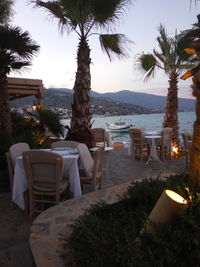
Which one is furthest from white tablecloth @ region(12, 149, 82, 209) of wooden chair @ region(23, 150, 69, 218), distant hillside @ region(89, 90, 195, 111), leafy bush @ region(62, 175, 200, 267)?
distant hillside @ region(89, 90, 195, 111)

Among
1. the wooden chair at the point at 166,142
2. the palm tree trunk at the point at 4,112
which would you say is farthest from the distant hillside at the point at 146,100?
the palm tree trunk at the point at 4,112

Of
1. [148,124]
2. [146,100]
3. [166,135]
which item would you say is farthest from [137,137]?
[146,100]

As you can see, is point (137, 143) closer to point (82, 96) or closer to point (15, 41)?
point (82, 96)

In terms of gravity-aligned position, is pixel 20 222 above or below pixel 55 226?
below

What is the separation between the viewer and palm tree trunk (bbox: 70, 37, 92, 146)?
6.30 metres

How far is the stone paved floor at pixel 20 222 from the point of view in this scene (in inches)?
92.7

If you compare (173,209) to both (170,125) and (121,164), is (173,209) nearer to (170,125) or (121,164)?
(121,164)

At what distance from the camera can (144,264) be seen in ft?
4.87

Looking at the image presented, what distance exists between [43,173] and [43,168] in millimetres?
70

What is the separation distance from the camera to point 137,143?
736cm

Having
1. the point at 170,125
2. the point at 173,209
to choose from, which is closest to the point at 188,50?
the point at 173,209

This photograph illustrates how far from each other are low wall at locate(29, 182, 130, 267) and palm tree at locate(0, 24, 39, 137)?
3611mm

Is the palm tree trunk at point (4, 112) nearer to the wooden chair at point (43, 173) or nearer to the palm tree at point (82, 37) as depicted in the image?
the palm tree at point (82, 37)

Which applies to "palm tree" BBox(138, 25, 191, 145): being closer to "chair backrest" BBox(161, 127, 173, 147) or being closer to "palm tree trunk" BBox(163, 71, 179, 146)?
"palm tree trunk" BBox(163, 71, 179, 146)
